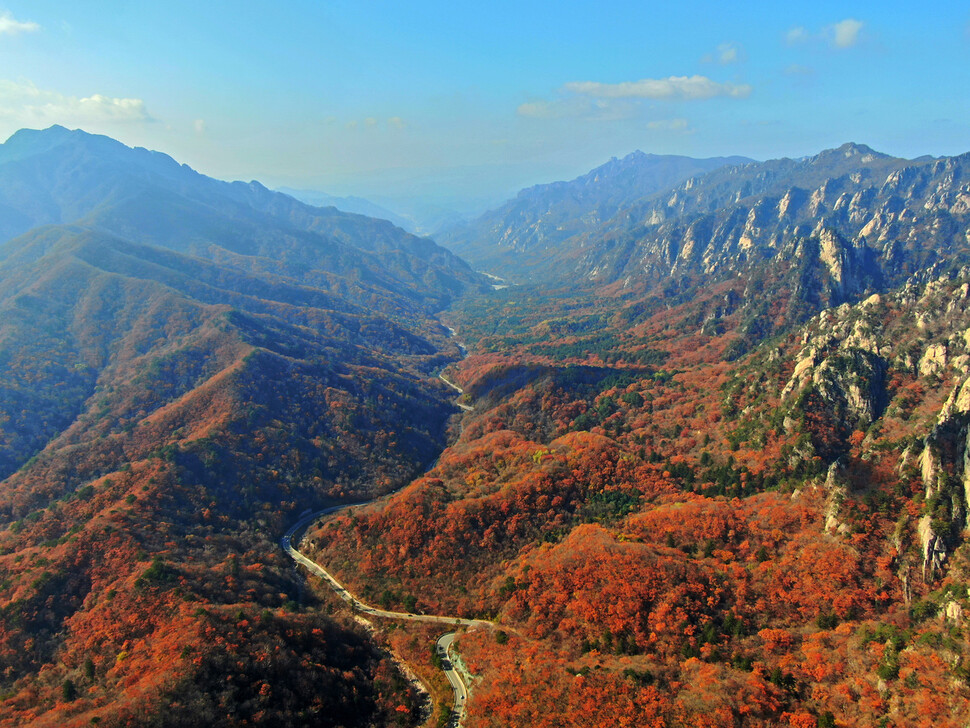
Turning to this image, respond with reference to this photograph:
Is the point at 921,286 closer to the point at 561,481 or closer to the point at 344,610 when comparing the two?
the point at 561,481

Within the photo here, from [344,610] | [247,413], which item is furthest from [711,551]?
[247,413]

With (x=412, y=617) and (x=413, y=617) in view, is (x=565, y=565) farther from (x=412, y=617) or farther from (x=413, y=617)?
(x=412, y=617)

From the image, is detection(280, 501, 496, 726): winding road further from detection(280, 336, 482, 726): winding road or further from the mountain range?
the mountain range

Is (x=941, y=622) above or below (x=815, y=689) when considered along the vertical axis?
above

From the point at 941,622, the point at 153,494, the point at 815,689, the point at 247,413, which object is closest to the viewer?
the point at 815,689

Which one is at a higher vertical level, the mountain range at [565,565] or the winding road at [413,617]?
the mountain range at [565,565]

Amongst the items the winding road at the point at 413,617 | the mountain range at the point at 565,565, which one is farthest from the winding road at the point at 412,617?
the mountain range at the point at 565,565

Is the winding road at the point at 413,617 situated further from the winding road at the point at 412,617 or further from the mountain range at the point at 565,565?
the mountain range at the point at 565,565

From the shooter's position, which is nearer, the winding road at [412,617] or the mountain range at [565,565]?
the mountain range at [565,565]

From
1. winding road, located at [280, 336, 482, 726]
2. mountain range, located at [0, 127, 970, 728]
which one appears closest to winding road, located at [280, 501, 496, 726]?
winding road, located at [280, 336, 482, 726]
